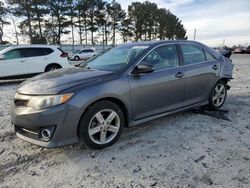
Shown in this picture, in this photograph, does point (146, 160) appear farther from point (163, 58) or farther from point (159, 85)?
point (163, 58)

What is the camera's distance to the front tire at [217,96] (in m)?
4.96

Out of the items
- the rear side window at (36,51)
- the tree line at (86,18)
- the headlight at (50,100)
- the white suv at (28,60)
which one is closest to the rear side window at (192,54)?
the headlight at (50,100)

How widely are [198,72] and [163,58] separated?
2.85ft

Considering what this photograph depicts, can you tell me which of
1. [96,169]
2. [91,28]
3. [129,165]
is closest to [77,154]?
[96,169]

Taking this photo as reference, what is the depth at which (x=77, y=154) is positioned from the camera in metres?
3.27

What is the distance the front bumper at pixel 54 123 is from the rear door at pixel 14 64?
7291 millimetres

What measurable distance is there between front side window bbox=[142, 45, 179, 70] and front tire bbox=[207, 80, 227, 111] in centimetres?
133

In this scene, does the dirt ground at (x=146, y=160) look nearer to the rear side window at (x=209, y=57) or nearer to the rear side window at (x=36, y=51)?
the rear side window at (x=209, y=57)

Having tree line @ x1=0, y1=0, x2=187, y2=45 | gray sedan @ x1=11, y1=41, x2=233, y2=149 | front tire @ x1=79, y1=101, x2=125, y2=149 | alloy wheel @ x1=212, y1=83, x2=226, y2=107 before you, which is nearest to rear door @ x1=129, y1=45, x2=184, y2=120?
gray sedan @ x1=11, y1=41, x2=233, y2=149

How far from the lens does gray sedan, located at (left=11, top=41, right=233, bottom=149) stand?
2979 millimetres

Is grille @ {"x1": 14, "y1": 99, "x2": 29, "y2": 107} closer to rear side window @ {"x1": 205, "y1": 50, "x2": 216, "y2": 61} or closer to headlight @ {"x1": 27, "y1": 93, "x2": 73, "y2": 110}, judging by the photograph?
headlight @ {"x1": 27, "y1": 93, "x2": 73, "y2": 110}

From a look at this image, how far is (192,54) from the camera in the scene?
4566 millimetres

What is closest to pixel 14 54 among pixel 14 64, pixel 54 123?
pixel 14 64

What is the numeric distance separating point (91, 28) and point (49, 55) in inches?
1426
